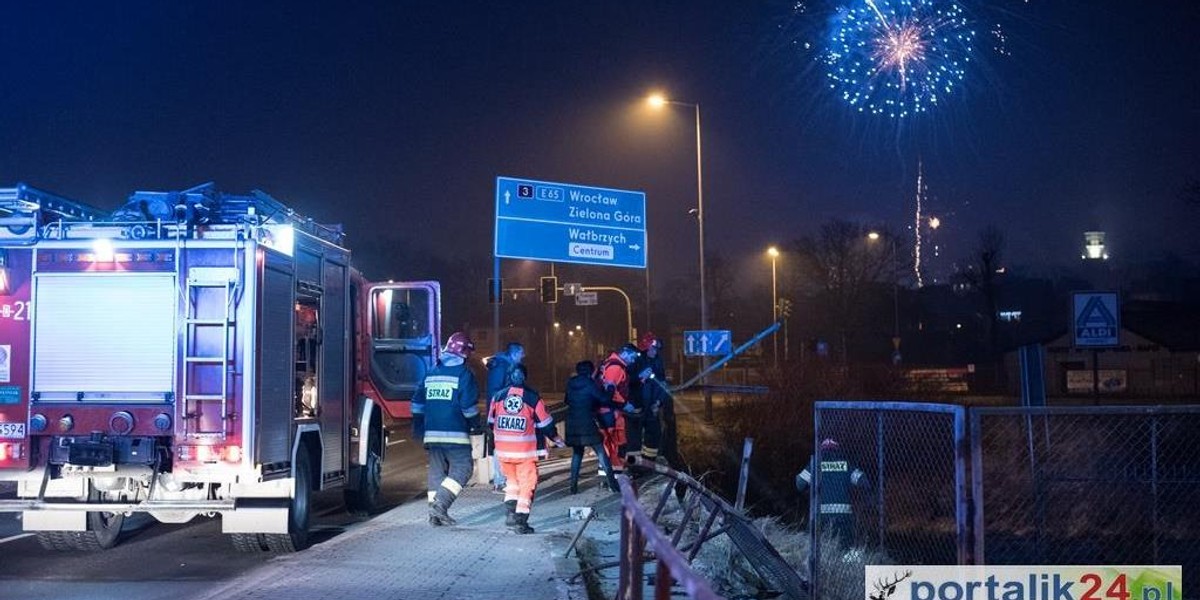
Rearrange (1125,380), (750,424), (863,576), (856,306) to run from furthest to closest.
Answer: (856,306) < (1125,380) < (750,424) < (863,576)

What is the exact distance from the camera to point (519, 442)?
11.2m

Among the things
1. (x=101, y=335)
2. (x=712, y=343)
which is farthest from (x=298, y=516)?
(x=712, y=343)

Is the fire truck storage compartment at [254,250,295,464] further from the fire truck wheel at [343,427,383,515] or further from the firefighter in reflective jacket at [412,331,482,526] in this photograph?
the fire truck wheel at [343,427,383,515]

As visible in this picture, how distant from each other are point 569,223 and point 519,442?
41.1 ft

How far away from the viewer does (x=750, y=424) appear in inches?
858

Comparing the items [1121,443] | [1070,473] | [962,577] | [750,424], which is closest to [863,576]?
[962,577]

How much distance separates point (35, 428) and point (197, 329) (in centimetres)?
149

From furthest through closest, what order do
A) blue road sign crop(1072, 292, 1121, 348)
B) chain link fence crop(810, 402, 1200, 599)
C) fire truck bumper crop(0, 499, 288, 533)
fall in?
1. blue road sign crop(1072, 292, 1121, 348)
2. fire truck bumper crop(0, 499, 288, 533)
3. chain link fence crop(810, 402, 1200, 599)

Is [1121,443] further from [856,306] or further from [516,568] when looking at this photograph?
[856,306]

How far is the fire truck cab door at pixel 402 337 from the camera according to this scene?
574 inches

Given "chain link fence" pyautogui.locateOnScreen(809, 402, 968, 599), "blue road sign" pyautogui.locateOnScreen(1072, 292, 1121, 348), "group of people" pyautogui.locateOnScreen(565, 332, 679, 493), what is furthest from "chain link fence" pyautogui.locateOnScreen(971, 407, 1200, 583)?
"group of people" pyautogui.locateOnScreen(565, 332, 679, 493)

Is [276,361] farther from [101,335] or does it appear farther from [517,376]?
[517,376]

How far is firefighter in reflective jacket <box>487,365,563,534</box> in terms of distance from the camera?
11.2m

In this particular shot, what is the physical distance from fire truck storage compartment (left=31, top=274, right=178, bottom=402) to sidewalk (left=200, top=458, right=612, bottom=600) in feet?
6.10
